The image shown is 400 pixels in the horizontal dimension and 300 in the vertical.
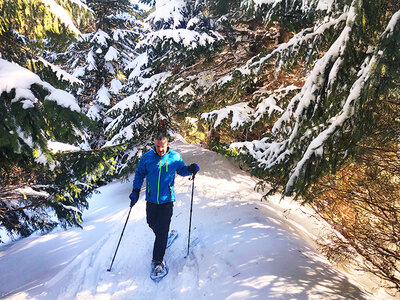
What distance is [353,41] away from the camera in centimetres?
299

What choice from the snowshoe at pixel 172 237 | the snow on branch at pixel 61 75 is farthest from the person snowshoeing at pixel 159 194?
the snow on branch at pixel 61 75

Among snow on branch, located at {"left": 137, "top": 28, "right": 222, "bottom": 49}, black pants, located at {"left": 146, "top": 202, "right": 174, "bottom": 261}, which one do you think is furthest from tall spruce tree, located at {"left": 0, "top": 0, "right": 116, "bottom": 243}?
snow on branch, located at {"left": 137, "top": 28, "right": 222, "bottom": 49}

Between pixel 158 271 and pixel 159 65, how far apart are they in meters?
7.37

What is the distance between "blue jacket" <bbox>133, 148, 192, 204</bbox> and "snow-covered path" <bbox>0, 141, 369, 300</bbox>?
1359mm

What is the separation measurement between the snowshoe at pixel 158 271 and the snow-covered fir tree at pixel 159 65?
3391 mm

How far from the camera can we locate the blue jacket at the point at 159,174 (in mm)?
4328

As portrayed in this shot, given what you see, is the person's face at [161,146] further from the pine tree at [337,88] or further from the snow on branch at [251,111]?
the snow on branch at [251,111]

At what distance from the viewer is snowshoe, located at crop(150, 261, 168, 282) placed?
416 centimetres

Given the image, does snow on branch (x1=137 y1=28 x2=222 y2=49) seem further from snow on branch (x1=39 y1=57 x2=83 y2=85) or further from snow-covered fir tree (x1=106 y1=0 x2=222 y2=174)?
snow on branch (x1=39 y1=57 x2=83 y2=85)

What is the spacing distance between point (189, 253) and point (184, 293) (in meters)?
0.97

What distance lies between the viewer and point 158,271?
422 centimetres

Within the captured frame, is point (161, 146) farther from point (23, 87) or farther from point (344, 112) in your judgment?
point (344, 112)

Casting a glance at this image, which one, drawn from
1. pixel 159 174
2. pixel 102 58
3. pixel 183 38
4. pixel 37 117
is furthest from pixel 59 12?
pixel 102 58

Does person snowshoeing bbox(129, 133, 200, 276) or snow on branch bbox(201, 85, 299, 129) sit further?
snow on branch bbox(201, 85, 299, 129)
